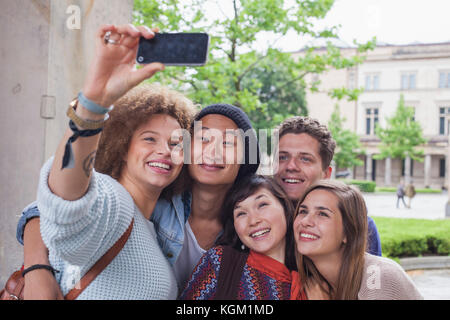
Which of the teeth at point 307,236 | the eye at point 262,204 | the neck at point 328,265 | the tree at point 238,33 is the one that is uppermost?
the tree at point 238,33

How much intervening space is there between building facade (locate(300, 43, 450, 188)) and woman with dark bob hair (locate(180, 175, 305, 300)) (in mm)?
33212

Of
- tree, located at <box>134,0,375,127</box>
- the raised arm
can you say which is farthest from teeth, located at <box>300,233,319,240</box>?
tree, located at <box>134,0,375,127</box>

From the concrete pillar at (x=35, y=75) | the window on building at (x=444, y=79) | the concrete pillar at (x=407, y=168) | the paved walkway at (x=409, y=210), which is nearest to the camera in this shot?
the concrete pillar at (x=35, y=75)

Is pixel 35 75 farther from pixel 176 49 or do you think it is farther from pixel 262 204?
pixel 176 49

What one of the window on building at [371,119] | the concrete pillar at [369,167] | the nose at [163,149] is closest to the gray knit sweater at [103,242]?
the nose at [163,149]

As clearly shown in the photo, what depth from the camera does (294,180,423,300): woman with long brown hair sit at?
1.84 meters

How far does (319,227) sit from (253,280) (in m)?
0.39

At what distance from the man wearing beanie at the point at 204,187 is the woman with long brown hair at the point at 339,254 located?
46 cm

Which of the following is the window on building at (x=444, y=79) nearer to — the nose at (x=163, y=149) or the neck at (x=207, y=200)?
the neck at (x=207, y=200)

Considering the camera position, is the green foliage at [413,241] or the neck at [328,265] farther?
the green foliage at [413,241]

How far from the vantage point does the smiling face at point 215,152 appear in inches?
87.0

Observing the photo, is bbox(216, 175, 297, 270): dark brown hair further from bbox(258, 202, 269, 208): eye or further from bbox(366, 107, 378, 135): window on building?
Result: bbox(366, 107, 378, 135): window on building

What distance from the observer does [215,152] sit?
7.26 ft

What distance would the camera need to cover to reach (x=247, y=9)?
7.67 m
